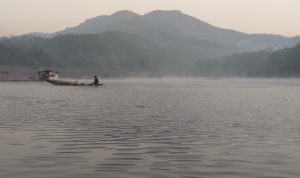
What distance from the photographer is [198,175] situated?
727 inches

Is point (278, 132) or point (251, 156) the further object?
point (278, 132)

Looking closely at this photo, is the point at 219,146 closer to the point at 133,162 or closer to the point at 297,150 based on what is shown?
the point at 297,150

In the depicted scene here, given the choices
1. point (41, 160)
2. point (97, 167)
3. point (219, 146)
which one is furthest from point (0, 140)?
point (219, 146)

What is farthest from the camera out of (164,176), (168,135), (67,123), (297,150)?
(67,123)

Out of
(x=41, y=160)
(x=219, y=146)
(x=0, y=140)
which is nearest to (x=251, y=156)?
(x=219, y=146)

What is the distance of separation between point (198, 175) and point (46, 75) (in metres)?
162

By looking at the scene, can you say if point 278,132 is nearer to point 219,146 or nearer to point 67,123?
point 219,146

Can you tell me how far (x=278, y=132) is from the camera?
3219 centimetres

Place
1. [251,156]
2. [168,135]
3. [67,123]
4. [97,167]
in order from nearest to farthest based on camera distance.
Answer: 1. [97,167]
2. [251,156]
3. [168,135]
4. [67,123]

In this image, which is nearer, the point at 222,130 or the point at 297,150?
the point at 297,150

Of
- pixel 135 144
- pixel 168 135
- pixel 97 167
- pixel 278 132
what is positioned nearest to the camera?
pixel 97 167

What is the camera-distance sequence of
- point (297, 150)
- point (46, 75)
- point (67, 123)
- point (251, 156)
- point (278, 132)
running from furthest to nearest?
1. point (46, 75)
2. point (67, 123)
3. point (278, 132)
4. point (297, 150)
5. point (251, 156)

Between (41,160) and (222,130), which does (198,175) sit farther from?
(222,130)

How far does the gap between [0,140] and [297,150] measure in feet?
50.1
